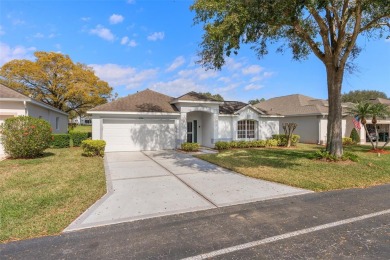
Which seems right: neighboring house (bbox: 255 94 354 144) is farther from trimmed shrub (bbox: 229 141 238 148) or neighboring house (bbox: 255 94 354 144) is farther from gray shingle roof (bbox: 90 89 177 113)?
gray shingle roof (bbox: 90 89 177 113)

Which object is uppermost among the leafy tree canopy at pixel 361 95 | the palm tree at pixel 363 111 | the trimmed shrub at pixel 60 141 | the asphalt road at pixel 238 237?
A: the leafy tree canopy at pixel 361 95

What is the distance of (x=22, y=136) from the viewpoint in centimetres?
1155

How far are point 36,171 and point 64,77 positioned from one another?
21.4 meters

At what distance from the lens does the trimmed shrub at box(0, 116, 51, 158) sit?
11461 mm

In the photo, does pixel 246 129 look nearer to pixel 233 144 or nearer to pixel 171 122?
pixel 233 144

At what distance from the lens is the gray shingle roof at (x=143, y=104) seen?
1633cm

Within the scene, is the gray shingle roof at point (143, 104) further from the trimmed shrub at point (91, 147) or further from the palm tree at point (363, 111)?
the palm tree at point (363, 111)

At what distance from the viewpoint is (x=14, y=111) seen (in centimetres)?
1357

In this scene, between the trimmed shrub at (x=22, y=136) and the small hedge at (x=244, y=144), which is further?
the small hedge at (x=244, y=144)

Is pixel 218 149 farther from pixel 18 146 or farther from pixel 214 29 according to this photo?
pixel 18 146

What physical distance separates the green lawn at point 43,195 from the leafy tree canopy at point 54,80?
1860 cm

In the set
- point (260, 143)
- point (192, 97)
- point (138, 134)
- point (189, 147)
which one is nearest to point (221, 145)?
point (189, 147)

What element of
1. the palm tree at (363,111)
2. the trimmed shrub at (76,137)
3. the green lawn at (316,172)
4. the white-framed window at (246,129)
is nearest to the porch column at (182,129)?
the white-framed window at (246,129)

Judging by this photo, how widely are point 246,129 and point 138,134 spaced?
8949mm
